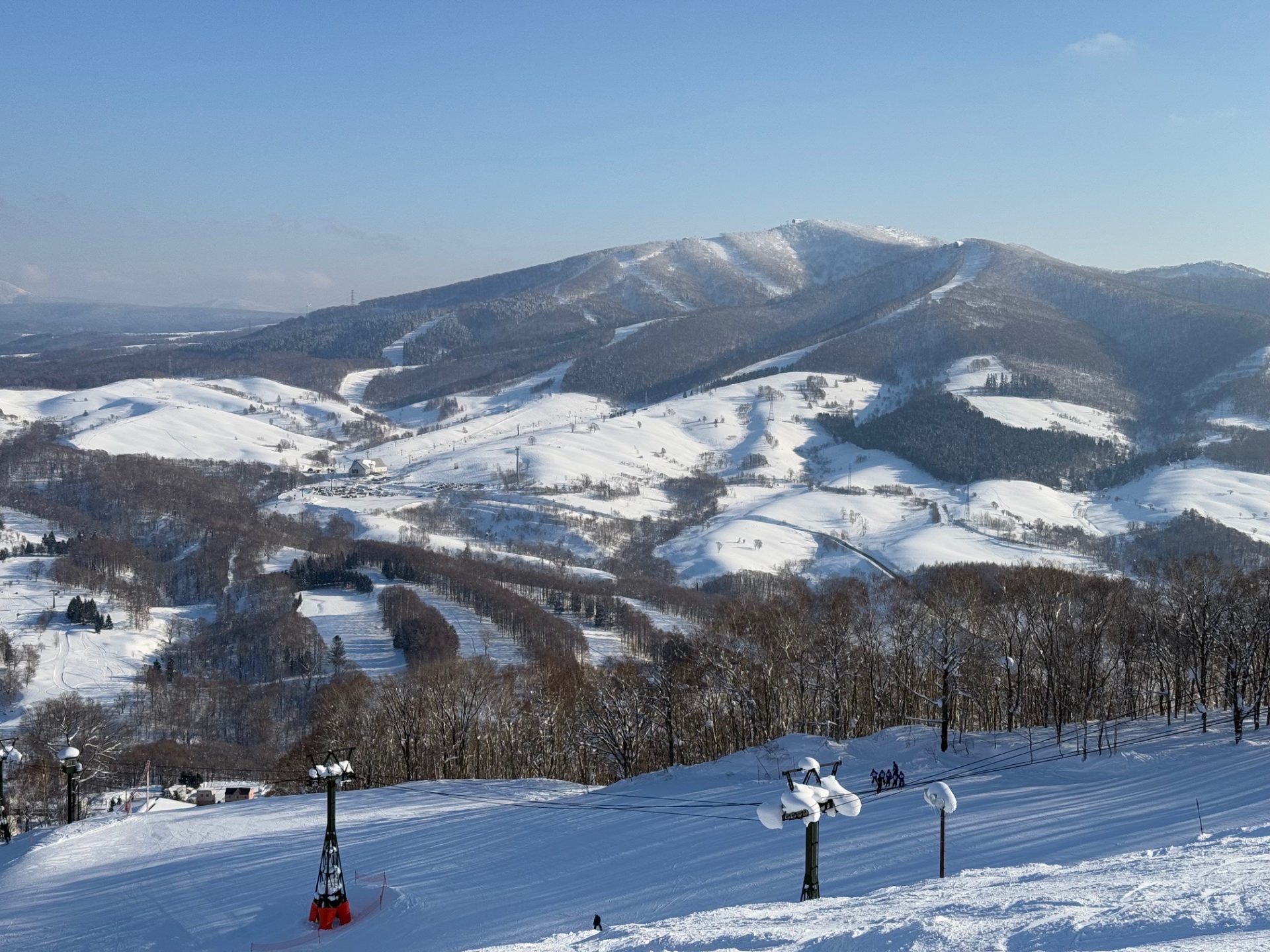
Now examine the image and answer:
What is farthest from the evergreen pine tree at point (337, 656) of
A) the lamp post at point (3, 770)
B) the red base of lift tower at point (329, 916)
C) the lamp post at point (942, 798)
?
the lamp post at point (942, 798)

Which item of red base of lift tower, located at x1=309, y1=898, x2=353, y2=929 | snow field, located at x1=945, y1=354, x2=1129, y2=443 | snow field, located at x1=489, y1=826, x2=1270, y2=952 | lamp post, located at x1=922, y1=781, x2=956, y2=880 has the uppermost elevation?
snow field, located at x1=945, y1=354, x2=1129, y2=443

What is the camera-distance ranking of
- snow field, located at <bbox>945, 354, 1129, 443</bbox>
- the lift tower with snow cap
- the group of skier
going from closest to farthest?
the lift tower with snow cap, the group of skier, snow field, located at <bbox>945, 354, 1129, 443</bbox>

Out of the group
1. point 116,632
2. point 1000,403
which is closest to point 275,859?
point 116,632

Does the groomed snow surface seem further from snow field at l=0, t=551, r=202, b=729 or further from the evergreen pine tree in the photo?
snow field at l=0, t=551, r=202, b=729

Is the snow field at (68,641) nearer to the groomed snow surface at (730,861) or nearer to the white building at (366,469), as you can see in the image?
the groomed snow surface at (730,861)

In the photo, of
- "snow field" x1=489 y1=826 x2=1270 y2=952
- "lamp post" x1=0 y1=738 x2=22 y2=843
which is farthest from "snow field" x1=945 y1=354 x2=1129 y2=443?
"snow field" x1=489 y1=826 x2=1270 y2=952

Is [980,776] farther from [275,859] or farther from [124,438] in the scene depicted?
[124,438]
